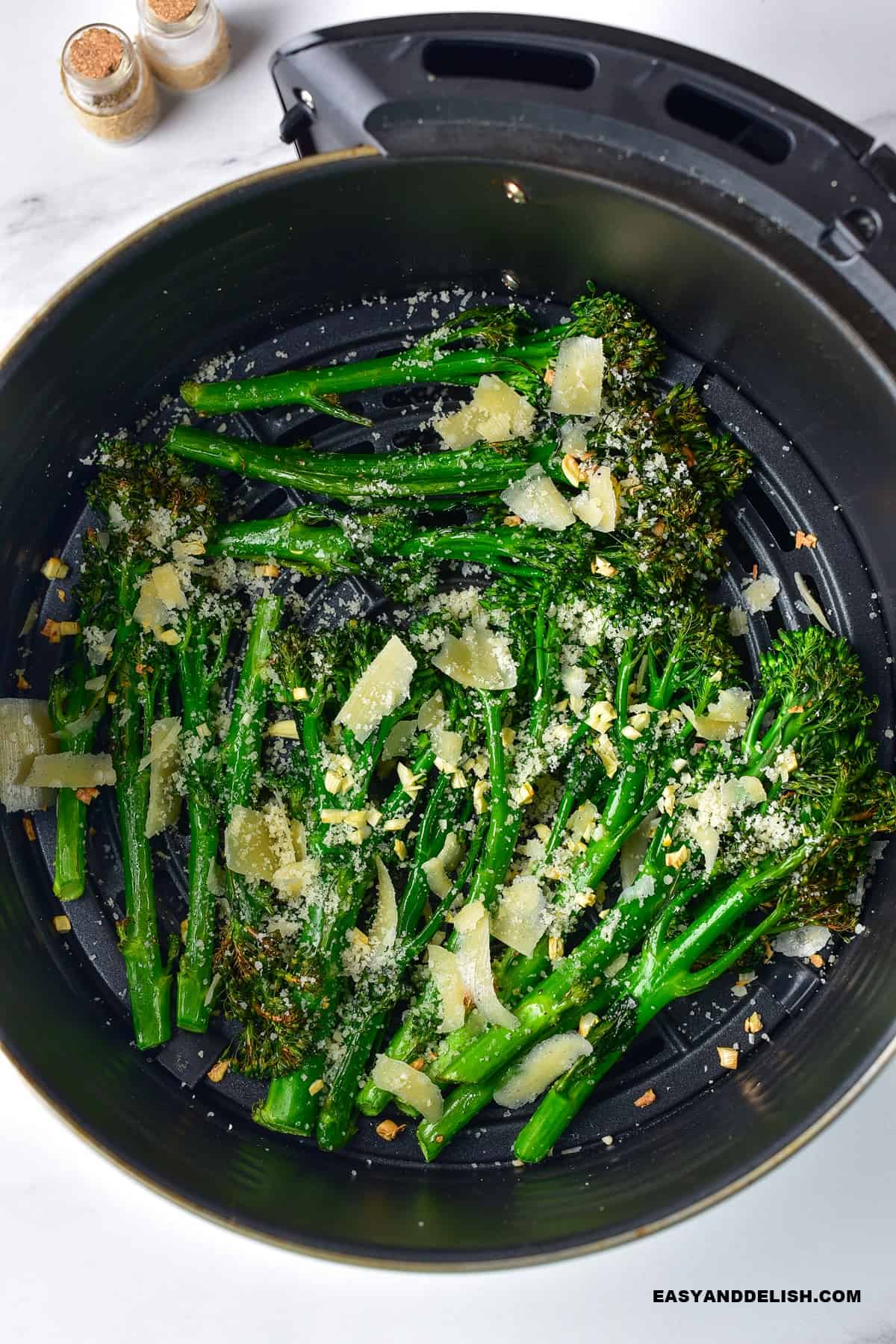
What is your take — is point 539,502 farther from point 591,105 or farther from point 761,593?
point 591,105

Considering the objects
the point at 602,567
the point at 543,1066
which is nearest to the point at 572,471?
the point at 602,567

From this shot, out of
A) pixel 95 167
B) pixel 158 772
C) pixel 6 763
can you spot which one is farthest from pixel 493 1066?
pixel 95 167

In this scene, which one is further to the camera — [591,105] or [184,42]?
[184,42]

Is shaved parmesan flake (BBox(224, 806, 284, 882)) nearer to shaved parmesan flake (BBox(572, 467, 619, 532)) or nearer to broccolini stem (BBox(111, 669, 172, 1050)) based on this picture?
broccolini stem (BBox(111, 669, 172, 1050))

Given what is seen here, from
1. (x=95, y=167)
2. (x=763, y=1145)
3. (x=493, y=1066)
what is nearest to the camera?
(x=763, y=1145)

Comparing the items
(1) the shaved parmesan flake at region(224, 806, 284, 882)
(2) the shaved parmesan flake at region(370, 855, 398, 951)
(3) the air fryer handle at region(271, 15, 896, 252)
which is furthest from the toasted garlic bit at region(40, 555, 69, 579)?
(3) the air fryer handle at region(271, 15, 896, 252)

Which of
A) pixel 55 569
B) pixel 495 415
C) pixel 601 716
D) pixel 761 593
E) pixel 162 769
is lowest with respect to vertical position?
pixel 601 716

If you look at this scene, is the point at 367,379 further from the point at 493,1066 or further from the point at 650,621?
the point at 493,1066
